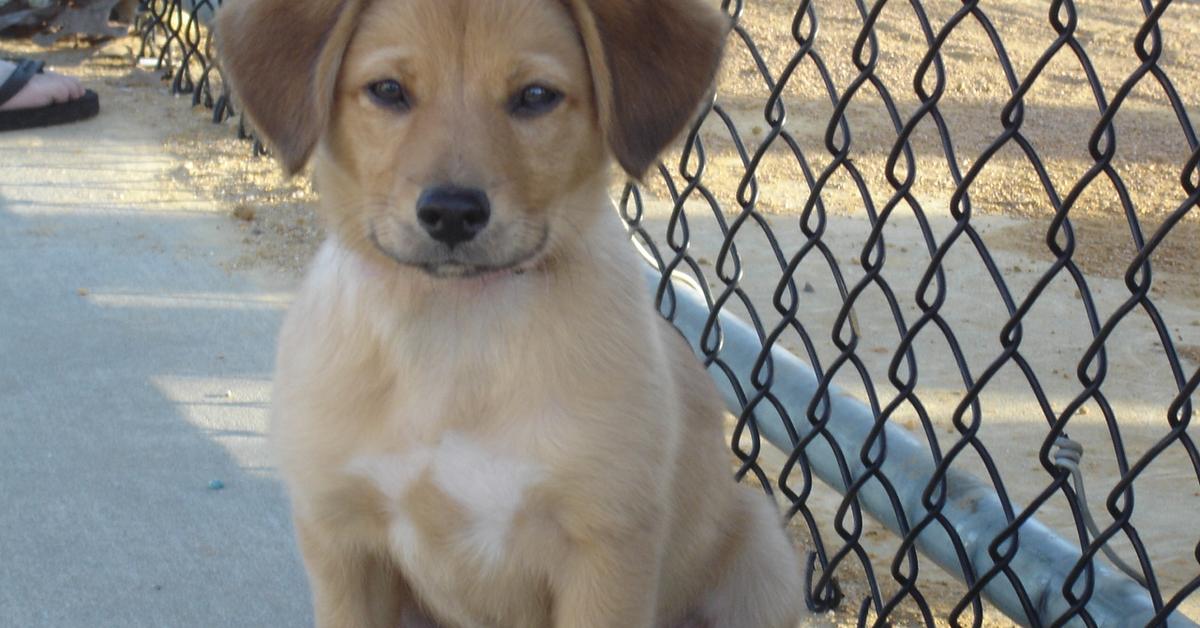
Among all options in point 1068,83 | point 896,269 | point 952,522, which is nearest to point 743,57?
point 1068,83

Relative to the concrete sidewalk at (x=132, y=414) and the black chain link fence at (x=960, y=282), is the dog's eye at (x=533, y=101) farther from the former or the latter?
the concrete sidewalk at (x=132, y=414)

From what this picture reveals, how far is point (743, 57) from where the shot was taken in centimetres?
854

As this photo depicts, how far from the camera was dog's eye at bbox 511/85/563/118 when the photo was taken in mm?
2324

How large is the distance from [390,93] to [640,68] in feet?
1.37

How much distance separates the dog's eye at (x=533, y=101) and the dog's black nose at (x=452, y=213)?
0.66 ft

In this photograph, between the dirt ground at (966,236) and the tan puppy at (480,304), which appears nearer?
the tan puppy at (480,304)

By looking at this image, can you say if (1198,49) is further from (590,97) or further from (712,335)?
(590,97)

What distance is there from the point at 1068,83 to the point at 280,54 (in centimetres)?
672

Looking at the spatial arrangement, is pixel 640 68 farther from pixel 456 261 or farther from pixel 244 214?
pixel 244 214

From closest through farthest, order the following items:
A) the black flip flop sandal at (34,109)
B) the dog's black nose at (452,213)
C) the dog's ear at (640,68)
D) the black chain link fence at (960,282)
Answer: the dog's black nose at (452,213) < the dog's ear at (640,68) < the black chain link fence at (960,282) < the black flip flop sandal at (34,109)

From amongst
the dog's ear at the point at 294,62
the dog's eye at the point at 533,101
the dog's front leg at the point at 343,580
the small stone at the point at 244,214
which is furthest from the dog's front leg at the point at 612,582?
the small stone at the point at 244,214

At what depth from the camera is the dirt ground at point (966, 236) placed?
376 centimetres

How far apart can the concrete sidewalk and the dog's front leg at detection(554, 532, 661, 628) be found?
35.6 inches

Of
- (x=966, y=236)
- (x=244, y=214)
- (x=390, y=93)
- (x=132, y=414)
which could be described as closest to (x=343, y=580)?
(x=390, y=93)
